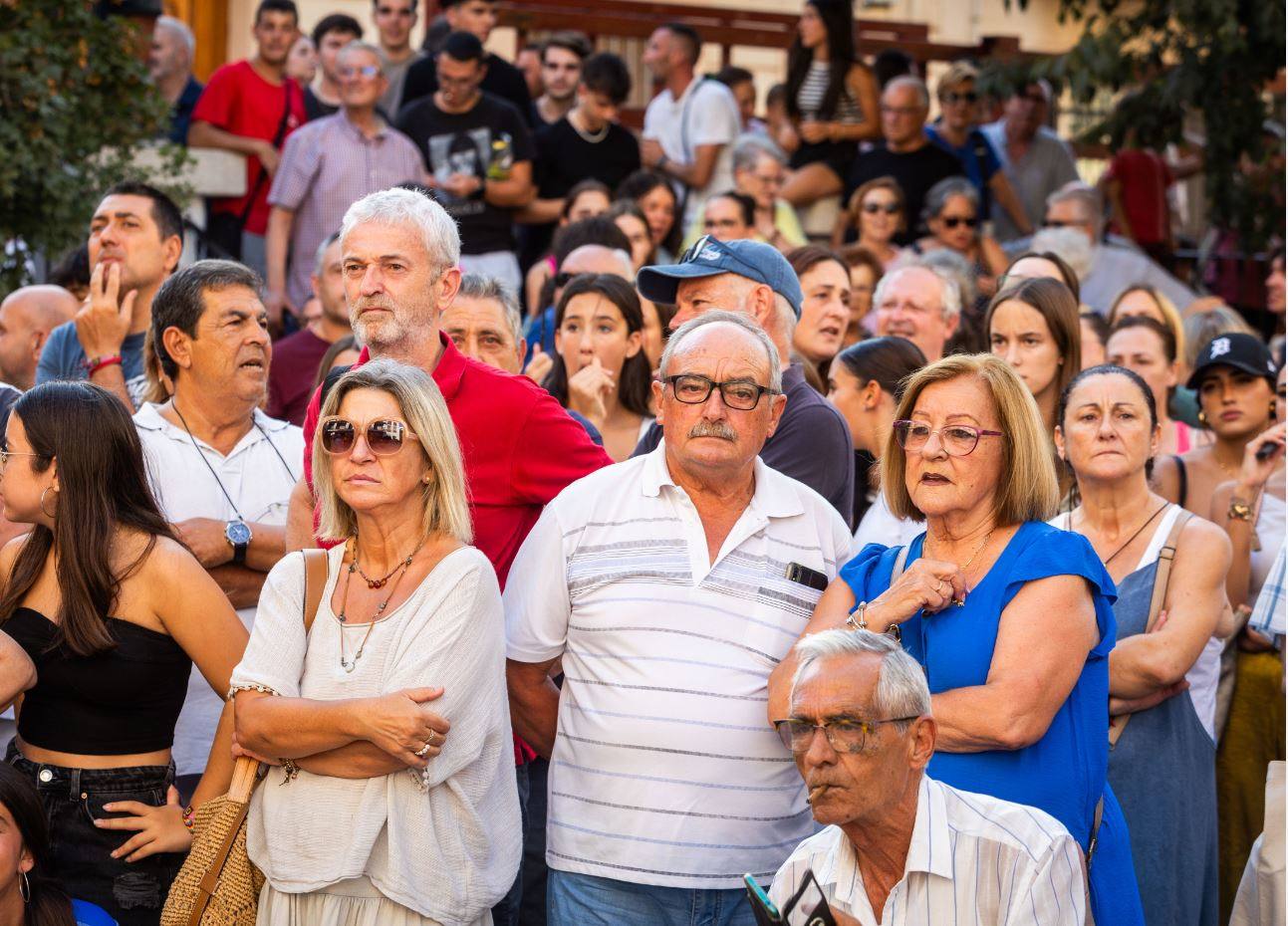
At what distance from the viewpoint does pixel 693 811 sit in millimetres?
4059

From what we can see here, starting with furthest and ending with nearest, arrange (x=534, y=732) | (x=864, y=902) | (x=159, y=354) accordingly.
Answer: (x=159, y=354) < (x=534, y=732) < (x=864, y=902)

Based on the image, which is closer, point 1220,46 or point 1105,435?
point 1105,435

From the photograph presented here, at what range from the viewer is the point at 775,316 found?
5180mm

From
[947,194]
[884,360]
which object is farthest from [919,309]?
[947,194]

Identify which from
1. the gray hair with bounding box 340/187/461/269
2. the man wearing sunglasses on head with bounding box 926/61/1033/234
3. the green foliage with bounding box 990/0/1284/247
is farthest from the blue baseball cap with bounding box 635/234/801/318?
the man wearing sunglasses on head with bounding box 926/61/1033/234

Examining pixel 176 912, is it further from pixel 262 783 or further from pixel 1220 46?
pixel 1220 46

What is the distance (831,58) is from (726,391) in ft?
26.0

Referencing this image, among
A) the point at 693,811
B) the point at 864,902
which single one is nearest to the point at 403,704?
the point at 693,811

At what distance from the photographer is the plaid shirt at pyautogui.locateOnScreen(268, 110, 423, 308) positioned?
9500 mm

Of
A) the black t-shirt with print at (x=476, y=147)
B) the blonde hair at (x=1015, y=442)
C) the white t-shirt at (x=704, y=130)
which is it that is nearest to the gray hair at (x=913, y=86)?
the white t-shirt at (x=704, y=130)

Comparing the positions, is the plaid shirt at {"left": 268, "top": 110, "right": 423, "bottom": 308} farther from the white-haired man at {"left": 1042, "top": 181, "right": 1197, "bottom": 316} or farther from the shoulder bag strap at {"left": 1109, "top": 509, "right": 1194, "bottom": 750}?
the shoulder bag strap at {"left": 1109, "top": 509, "right": 1194, "bottom": 750}

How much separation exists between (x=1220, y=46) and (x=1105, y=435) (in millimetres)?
6425

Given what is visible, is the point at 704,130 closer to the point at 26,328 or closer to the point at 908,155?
the point at 908,155

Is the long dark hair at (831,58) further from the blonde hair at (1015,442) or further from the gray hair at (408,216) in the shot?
the blonde hair at (1015,442)
